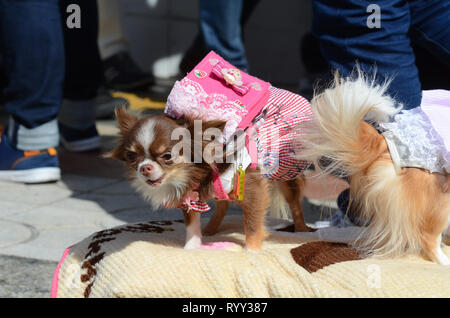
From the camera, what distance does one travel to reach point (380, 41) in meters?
2.33

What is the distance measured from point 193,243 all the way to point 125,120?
504 mm

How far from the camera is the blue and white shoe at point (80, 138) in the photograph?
4.14 metres

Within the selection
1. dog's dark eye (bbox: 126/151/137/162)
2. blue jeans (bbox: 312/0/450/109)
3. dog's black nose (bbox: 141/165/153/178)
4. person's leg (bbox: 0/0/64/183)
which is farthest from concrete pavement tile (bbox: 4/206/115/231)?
blue jeans (bbox: 312/0/450/109)

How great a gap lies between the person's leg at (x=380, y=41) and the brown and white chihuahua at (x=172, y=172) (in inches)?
24.3

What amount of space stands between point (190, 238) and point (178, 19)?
184 inches

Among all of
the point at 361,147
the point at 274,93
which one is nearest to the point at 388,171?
the point at 361,147

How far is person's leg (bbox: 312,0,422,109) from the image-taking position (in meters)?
2.31

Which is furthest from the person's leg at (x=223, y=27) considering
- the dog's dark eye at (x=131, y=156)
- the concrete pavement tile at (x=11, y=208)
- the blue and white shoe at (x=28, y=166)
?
the dog's dark eye at (x=131, y=156)

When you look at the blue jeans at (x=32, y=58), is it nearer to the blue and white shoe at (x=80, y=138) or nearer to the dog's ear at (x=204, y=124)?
the blue and white shoe at (x=80, y=138)

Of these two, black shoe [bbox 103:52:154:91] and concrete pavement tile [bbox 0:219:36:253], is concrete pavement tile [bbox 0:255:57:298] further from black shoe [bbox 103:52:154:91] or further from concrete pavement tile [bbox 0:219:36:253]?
black shoe [bbox 103:52:154:91]

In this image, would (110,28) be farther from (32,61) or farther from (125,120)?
(125,120)

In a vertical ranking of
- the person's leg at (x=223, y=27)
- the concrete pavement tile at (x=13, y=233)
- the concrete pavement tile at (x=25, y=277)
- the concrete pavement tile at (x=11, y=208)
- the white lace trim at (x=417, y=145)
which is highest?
the person's leg at (x=223, y=27)

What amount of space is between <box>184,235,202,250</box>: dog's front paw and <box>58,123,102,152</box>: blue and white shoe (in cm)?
214
